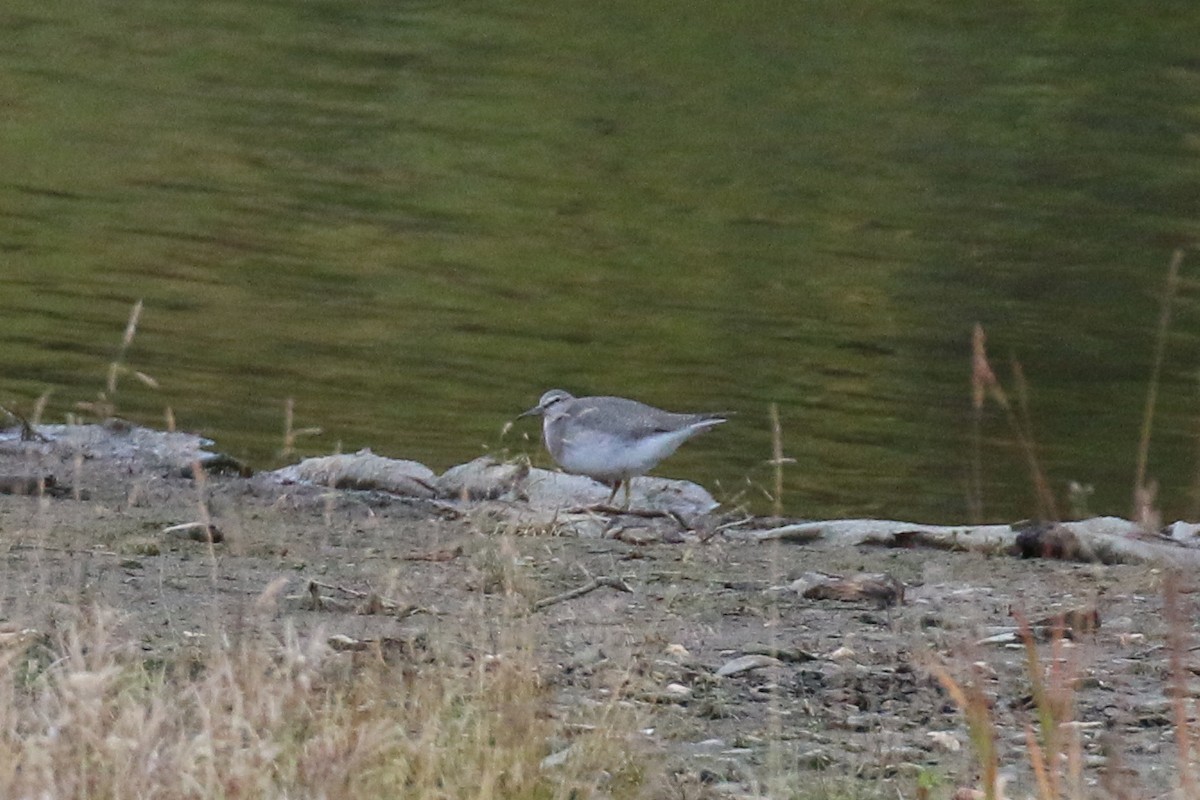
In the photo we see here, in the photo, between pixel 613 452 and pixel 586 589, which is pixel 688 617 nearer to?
pixel 586 589

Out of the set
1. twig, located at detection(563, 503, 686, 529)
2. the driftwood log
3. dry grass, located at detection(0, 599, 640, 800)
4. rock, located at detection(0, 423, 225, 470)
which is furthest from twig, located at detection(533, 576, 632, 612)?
rock, located at detection(0, 423, 225, 470)

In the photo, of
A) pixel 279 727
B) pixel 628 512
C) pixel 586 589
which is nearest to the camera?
pixel 279 727

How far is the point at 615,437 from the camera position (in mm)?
8859

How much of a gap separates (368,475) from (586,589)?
2.69m

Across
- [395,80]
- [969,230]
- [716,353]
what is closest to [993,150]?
[969,230]

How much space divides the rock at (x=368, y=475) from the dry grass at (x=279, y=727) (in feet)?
12.0

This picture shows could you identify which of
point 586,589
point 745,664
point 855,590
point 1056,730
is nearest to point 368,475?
point 586,589

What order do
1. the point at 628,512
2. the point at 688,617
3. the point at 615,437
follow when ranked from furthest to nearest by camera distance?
the point at 615,437 → the point at 628,512 → the point at 688,617

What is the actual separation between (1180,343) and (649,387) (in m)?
3.38

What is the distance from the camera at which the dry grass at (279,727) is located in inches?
143

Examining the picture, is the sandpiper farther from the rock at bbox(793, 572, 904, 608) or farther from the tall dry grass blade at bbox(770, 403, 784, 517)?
the rock at bbox(793, 572, 904, 608)

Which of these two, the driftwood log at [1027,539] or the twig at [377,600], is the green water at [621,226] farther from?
the twig at [377,600]

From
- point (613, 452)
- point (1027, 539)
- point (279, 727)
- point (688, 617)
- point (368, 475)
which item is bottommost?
point (279, 727)

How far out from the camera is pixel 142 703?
4176mm
